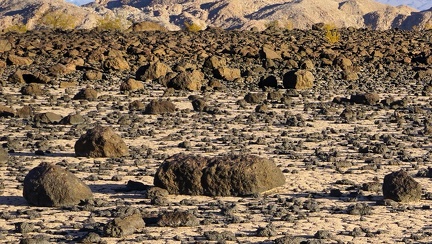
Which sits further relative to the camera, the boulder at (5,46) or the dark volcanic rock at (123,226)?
the boulder at (5,46)

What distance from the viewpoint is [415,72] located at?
2405 cm

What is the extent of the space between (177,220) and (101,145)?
346cm

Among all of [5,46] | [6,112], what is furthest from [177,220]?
[5,46]

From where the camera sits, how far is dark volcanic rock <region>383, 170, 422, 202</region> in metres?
8.77

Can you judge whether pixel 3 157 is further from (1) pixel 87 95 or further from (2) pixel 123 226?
(1) pixel 87 95

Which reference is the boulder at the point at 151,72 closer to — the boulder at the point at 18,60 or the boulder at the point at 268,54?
the boulder at the point at 18,60

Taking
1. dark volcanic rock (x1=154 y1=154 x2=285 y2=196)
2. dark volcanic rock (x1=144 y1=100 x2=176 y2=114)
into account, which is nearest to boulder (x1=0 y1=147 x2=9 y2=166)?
dark volcanic rock (x1=154 y1=154 x2=285 y2=196)

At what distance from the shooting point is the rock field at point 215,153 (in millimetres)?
7898

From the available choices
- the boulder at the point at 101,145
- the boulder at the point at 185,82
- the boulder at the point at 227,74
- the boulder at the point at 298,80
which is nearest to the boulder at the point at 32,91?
the boulder at the point at 185,82

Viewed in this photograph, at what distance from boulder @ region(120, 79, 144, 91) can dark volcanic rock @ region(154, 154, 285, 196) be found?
34.2 feet

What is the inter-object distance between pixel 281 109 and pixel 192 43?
1562 cm

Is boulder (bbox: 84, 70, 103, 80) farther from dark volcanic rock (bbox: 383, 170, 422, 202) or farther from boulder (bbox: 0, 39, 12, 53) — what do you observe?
dark volcanic rock (bbox: 383, 170, 422, 202)

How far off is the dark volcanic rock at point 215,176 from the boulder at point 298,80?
36.2 ft

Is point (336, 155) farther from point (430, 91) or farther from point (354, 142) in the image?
point (430, 91)
